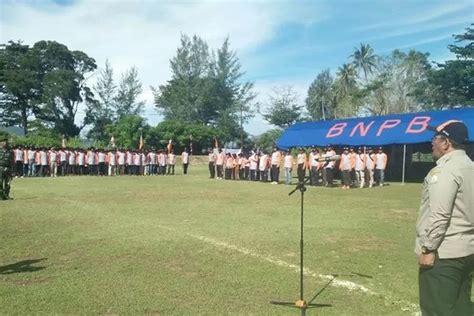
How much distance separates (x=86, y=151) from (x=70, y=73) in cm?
3347

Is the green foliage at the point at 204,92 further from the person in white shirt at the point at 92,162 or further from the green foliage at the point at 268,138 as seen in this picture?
the person in white shirt at the point at 92,162

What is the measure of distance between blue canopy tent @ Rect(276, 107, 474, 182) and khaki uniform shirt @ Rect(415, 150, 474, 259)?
20.5m

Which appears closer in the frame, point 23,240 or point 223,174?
point 23,240

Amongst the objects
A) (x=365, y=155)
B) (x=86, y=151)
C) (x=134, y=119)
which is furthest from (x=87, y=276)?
(x=134, y=119)

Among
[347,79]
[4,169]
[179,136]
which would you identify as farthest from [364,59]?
[4,169]

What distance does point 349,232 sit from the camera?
1033cm

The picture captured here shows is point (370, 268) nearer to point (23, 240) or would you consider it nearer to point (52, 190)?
point (23, 240)

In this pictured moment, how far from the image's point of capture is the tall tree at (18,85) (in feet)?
193

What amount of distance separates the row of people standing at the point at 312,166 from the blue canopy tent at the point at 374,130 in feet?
2.99

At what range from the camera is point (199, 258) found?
787 centimetres

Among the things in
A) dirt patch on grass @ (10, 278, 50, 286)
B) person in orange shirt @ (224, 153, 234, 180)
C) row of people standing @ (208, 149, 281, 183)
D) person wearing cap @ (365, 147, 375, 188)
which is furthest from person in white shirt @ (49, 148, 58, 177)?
dirt patch on grass @ (10, 278, 50, 286)

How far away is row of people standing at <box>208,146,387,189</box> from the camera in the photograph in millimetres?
22969

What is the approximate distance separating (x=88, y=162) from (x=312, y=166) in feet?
52.3

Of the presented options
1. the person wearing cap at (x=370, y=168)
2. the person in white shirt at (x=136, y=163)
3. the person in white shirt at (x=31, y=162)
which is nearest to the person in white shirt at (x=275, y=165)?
the person wearing cap at (x=370, y=168)
